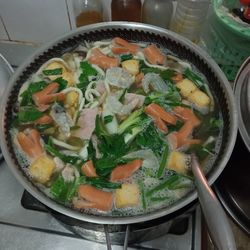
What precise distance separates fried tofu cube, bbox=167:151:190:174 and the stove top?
5.9 inches

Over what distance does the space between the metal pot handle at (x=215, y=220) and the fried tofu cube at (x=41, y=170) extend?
0.34m

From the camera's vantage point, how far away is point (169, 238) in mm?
881

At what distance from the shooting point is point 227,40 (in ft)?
3.40

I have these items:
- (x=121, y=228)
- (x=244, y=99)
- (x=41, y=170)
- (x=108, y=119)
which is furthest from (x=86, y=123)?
(x=244, y=99)

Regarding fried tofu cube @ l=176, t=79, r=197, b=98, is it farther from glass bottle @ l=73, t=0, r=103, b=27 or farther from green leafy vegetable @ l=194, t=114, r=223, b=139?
glass bottle @ l=73, t=0, r=103, b=27

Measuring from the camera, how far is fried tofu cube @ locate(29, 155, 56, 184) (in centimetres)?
78

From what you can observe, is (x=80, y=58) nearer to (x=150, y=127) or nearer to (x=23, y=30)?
(x=150, y=127)

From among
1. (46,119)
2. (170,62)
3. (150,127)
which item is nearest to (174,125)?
(150,127)

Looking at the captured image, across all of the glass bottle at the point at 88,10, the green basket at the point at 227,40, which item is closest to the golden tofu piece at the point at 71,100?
the glass bottle at the point at 88,10

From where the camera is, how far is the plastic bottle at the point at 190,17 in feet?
3.40

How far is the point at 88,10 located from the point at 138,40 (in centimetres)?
22

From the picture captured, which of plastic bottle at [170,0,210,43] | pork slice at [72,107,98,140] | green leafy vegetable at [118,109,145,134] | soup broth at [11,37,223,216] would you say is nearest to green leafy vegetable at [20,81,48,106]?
soup broth at [11,37,223,216]

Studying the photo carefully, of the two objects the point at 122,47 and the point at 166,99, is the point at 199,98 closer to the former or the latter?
the point at 166,99

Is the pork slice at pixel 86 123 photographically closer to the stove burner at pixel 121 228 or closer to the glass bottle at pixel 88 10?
the stove burner at pixel 121 228
